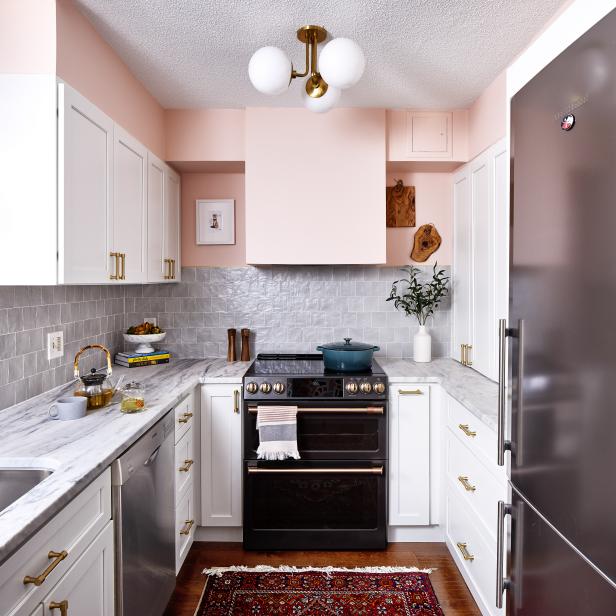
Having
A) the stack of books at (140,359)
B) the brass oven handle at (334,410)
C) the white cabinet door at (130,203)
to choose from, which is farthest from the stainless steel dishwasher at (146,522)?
the stack of books at (140,359)

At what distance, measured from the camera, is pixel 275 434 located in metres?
2.54

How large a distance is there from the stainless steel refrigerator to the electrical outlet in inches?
76.2

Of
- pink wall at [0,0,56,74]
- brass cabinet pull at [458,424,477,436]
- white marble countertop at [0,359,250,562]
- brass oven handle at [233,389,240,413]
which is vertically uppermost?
pink wall at [0,0,56,74]

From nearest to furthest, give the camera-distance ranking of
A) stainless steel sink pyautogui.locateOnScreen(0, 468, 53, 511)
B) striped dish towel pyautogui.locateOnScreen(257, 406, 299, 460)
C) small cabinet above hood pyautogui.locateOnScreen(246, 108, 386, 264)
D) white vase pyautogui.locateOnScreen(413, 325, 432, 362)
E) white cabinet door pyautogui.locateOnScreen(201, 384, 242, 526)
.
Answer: stainless steel sink pyautogui.locateOnScreen(0, 468, 53, 511) < striped dish towel pyautogui.locateOnScreen(257, 406, 299, 460) < white cabinet door pyautogui.locateOnScreen(201, 384, 242, 526) < small cabinet above hood pyautogui.locateOnScreen(246, 108, 386, 264) < white vase pyautogui.locateOnScreen(413, 325, 432, 362)

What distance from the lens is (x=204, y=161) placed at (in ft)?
9.99

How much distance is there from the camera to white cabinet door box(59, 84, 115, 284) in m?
1.71

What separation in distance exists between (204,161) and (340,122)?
0.87 meters

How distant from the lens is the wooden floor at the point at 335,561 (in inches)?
89.5

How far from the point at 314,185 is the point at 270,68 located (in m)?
1.03

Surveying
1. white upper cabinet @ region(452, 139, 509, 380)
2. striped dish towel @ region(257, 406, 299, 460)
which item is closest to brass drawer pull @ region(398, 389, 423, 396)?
white upper cabinet @ region(452, 139, 509, 380)

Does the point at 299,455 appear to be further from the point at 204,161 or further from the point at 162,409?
the point at 204,161

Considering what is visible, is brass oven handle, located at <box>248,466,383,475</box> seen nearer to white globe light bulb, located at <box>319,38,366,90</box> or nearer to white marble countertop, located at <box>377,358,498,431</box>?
white marble countertop, located at <box>377,358,498,431</box>

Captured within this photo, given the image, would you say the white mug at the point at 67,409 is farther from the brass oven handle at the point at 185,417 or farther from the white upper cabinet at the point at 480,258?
the white upper cabinet at the point at 480,258

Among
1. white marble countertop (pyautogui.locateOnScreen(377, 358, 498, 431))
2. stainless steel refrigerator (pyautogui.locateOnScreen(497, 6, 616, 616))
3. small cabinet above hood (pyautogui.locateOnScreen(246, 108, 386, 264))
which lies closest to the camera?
stainless steel refrigerator (pyautogui.locateOnScreen(497, 6, 616, 616))
